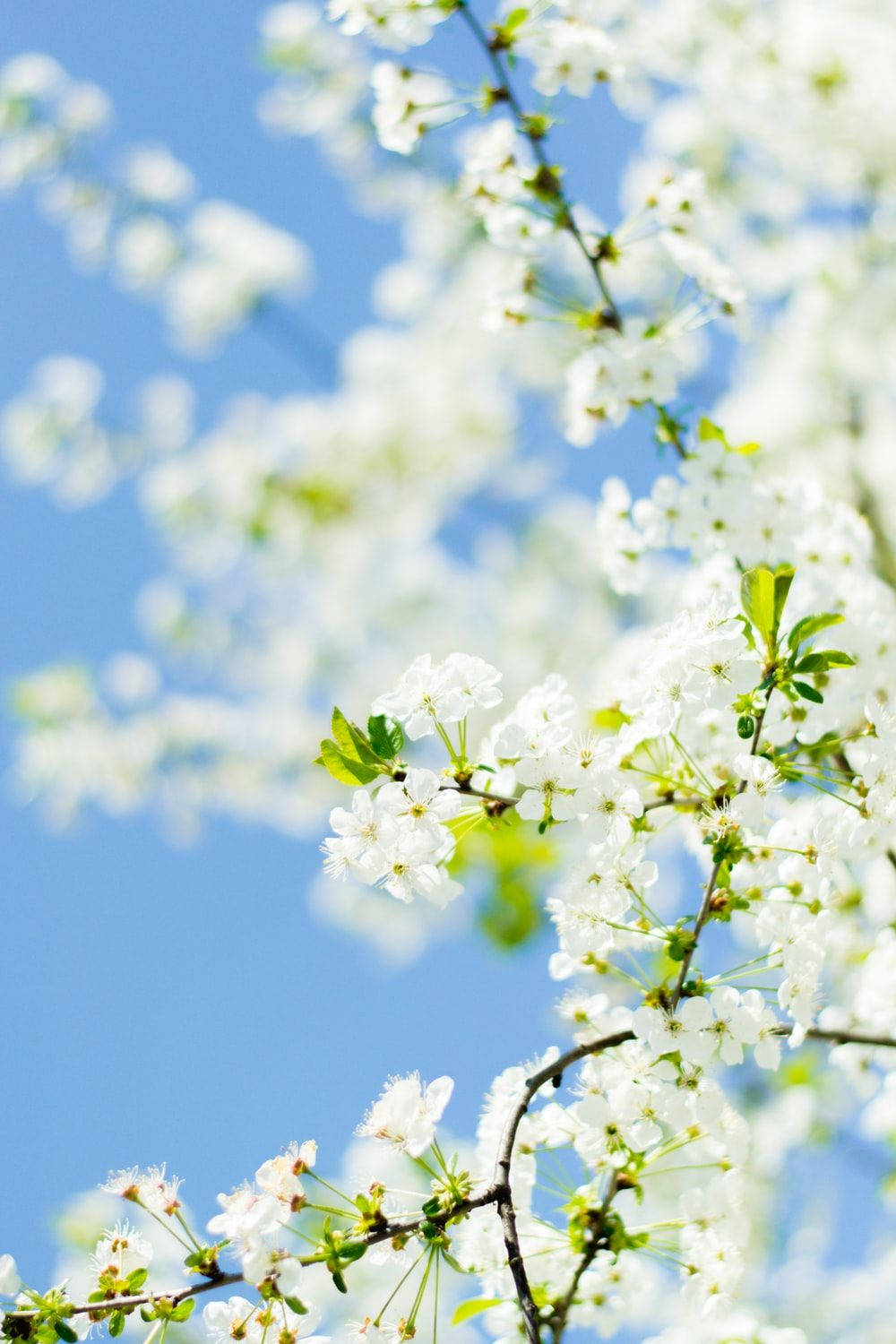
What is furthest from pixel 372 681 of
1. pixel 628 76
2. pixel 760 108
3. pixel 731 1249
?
pixel 731 1249

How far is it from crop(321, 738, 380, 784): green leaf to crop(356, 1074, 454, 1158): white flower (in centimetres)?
45

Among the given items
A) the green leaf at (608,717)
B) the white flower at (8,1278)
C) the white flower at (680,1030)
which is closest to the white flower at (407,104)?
the green leaf at (608,717)

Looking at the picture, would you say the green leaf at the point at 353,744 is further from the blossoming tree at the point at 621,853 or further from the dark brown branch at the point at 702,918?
the dark brown branch at the point at 702,918

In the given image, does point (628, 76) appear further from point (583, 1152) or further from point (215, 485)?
point (215, 485)

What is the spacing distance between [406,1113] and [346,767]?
20.1 inches

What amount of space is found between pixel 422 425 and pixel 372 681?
2.55 m

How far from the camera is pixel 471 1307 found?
1720 millimetres

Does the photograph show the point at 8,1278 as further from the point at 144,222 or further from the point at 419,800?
the point at 144,222

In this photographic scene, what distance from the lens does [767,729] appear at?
194cm

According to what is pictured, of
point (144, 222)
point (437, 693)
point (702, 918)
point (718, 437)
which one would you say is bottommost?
point (702, 918)

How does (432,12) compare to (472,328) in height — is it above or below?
below

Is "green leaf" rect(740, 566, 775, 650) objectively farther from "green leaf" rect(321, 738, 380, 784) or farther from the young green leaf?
"green leaf" rect(321, 738, 380, 784)

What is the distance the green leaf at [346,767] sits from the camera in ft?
5.05

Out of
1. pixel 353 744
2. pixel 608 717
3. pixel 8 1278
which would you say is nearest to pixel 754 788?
pixel 608 717
